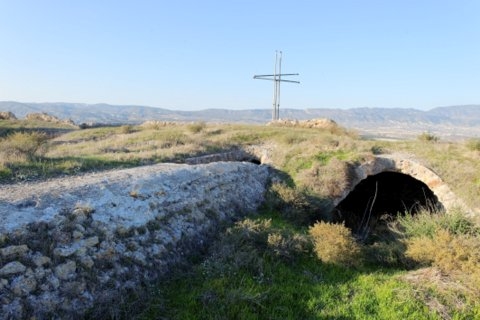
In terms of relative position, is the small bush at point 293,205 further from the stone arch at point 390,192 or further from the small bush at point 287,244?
the small bush at point 287,244

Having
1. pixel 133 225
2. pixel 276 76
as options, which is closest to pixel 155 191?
pixel 133 225

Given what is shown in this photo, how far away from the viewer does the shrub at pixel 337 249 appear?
29.0 ft

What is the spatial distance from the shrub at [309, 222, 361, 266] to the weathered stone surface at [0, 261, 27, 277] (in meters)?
6.01

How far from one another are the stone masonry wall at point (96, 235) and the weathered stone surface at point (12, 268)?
1 cm

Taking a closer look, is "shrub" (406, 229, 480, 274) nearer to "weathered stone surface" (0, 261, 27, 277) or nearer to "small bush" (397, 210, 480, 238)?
"small bush" (397, 210, 480, 238)

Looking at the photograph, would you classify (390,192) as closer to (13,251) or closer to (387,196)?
(387,196)

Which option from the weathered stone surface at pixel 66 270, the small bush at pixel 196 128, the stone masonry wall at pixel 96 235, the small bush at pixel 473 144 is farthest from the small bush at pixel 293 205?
the small bush at pixel 196 128

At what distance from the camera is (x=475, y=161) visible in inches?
635

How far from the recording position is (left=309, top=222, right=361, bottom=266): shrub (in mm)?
8844

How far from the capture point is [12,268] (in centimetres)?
575

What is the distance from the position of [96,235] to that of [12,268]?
1.62 meters

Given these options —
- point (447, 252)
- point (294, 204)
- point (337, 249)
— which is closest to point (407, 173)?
point (294, 204)

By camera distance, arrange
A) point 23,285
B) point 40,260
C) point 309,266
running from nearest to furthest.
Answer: point 23,285, point 40,260, point 309,266

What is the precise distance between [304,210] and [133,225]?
21.8ft
